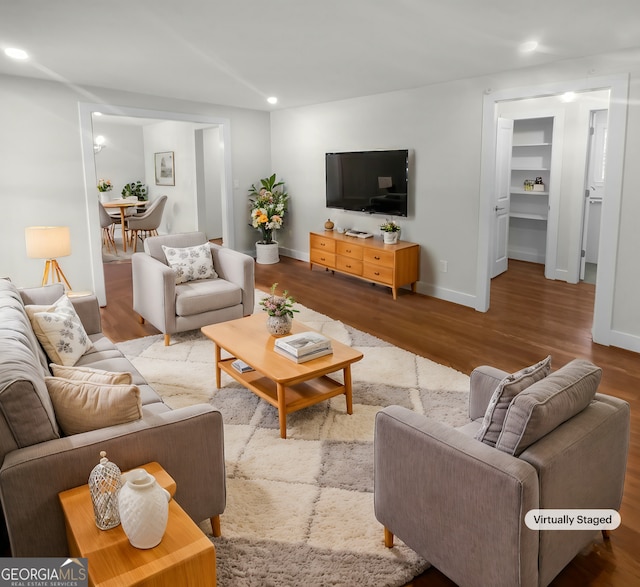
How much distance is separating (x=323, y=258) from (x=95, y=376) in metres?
4.84

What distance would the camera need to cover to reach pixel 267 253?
25.1 ft

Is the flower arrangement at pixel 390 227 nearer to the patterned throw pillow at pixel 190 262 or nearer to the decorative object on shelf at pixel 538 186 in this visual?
the patterned throw pillow at pixel 190 262

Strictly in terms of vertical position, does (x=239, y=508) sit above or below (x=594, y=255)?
below

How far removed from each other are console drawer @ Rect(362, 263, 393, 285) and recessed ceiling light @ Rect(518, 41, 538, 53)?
2500 mm

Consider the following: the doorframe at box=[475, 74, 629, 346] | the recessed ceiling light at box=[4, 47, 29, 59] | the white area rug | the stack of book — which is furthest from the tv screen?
the recessed ceiling light at box=[4, 47, 29, 59]

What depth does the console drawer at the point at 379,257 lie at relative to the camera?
575cm

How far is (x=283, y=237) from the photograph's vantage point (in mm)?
8156

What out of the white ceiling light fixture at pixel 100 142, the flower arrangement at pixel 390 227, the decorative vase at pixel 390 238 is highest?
the white ceiling light fixture at pixel 100 142

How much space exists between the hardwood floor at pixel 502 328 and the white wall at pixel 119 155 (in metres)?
4.85

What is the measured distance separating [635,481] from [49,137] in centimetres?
547

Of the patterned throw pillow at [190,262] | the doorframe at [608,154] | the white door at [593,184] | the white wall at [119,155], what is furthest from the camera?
the white wall at [119,155]

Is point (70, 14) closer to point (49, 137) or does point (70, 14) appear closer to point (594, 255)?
point (49, 137)

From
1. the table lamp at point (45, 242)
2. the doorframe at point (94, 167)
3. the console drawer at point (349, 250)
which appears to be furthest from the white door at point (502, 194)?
the table lamp at point (45, 242)

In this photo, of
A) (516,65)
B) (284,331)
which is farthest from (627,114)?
(284,331)
